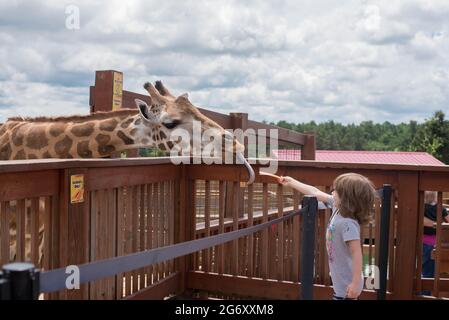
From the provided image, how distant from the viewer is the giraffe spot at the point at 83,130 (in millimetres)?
5750

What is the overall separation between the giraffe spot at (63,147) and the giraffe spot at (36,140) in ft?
0.50

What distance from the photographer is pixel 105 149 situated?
577 centimetres

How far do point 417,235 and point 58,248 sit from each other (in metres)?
2.96

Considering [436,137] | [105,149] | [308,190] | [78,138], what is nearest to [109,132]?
[105,149]

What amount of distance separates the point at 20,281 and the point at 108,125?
436cm

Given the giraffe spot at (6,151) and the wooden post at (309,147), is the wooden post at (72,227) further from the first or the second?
the wooden post at (309,147)

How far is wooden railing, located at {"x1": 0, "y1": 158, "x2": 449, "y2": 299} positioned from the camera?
3461mm

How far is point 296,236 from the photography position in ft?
15.8

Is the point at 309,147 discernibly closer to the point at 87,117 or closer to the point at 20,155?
the point at 87,117

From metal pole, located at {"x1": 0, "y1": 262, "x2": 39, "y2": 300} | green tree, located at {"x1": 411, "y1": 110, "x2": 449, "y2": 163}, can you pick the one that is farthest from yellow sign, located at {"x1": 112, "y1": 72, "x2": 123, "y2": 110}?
→ green tree, located at {"x1": 411, "y1": 110, "x2": 449, "y2": 163}

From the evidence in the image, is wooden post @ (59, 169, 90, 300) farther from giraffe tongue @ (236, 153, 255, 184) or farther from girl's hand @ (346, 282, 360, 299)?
girl's hand @ (346, 282, 360, 299)

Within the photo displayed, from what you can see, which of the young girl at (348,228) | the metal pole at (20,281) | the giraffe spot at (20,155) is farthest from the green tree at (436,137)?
the metal pole at (20,281)
